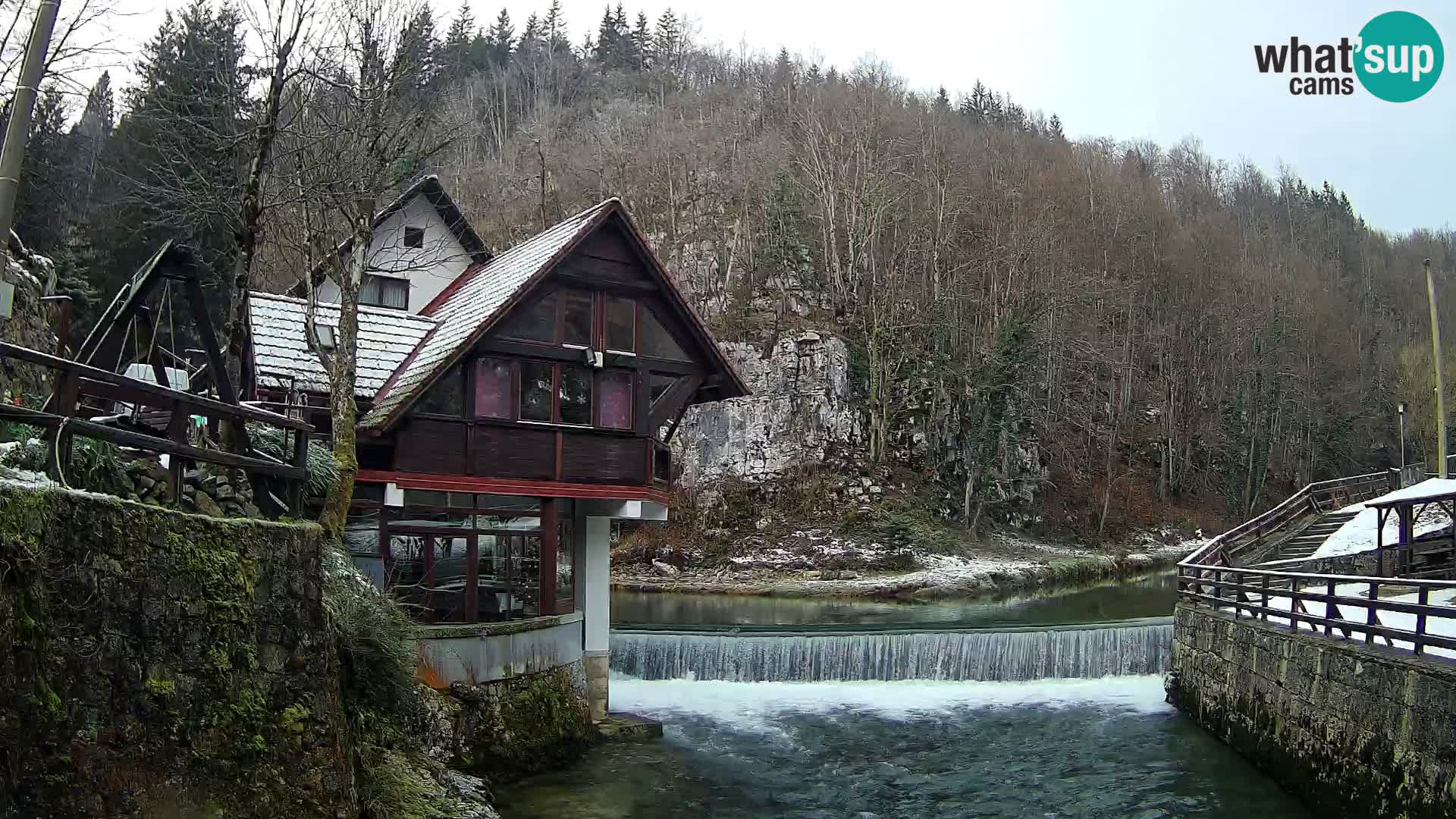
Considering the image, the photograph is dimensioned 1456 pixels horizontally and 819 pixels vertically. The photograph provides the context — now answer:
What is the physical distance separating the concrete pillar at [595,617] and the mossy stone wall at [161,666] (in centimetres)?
953

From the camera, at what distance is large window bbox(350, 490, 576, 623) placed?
1758 centimetres

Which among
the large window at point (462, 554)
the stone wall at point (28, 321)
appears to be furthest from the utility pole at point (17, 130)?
the large window at point (462, 554)

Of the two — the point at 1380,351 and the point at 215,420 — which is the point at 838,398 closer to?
the point at 215,420

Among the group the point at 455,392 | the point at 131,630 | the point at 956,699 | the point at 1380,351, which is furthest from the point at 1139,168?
the point at 131,630

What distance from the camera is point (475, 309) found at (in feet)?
64.0

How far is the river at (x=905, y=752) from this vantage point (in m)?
15.7

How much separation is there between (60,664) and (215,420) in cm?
947

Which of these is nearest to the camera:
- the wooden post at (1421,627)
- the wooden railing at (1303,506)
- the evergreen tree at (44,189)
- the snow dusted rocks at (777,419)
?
the wooden post at (1421,627)

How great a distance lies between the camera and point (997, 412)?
5109 centimetres

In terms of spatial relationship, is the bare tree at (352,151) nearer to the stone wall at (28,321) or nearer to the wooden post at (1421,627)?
the stone wall at (28,321)

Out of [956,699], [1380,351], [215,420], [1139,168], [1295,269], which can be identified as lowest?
[956,699]

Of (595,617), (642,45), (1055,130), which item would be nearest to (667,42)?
(642,45)

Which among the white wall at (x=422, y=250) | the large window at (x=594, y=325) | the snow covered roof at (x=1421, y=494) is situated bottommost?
the snow covered roof at (x=1421, y=494)

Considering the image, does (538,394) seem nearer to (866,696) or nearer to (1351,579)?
(866,696)
